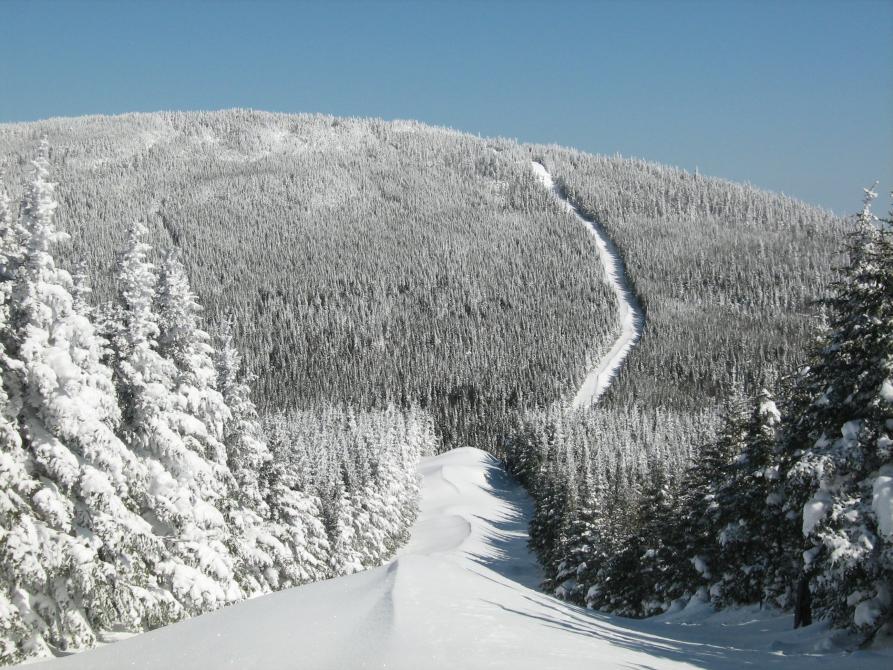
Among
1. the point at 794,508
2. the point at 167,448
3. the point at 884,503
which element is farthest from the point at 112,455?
the point at 794,508

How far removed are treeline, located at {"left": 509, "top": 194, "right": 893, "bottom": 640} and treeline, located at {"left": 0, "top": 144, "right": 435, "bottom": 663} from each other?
50.6 ft

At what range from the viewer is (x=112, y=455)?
1689 cm

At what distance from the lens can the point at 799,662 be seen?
52.2 feet

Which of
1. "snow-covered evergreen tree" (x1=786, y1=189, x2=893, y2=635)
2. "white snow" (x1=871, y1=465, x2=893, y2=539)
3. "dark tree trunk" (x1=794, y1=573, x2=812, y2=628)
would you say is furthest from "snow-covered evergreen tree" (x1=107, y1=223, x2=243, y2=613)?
"white snow" (x1=871, y1=465, x2=893, y2=539)

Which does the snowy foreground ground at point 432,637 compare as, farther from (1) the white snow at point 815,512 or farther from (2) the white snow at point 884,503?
(1) the white snow at point 815,512

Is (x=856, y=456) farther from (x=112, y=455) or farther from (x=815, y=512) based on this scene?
(x=112, y=455)

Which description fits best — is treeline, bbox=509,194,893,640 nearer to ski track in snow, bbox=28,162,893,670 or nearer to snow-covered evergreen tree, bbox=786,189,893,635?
snow-covered evergreen tree, bbox=786,189,893,635

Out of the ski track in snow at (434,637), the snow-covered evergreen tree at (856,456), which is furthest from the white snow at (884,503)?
the ski track in snow at (434,637)

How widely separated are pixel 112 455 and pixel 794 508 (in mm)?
18258

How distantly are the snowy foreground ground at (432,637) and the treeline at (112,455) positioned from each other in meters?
2.19

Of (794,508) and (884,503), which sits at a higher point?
(884,503)

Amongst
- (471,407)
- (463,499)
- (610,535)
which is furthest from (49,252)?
(471,407)

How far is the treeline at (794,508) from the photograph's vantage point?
16217 millimetres

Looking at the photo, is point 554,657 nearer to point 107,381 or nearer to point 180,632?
point 180,632
